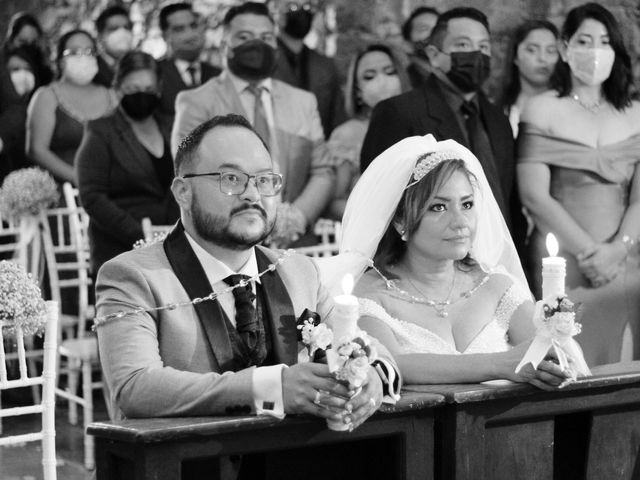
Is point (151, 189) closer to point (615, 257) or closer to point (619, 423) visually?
point (615, 257)

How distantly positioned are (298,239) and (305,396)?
135 inches

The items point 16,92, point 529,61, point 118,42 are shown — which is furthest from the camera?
point 118,42

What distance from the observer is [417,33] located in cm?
739

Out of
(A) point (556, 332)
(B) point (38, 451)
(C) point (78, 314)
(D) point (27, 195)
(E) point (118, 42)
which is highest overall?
(E) point (118, 42)

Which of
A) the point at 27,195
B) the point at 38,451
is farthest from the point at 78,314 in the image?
the point at 38,451

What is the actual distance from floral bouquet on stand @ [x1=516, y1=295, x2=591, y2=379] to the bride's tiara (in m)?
0.88

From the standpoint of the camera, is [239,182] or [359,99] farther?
[359,99]

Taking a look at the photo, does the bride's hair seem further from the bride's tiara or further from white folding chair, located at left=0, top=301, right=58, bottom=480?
Answer: white folding chair, located at left=0, top=301, right=58, bottom=480

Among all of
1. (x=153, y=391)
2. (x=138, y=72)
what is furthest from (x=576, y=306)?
(x=138, y=72)

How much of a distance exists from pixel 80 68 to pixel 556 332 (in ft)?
16.0

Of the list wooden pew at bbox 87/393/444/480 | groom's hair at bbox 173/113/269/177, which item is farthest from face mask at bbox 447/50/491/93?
wooden pew at bbox 87/393/444/480

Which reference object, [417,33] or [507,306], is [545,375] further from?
[417,33]

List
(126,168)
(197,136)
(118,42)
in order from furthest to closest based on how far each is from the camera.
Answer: (118,42) < (126,168) < (197,136)

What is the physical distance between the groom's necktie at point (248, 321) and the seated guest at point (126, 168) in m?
2.91
